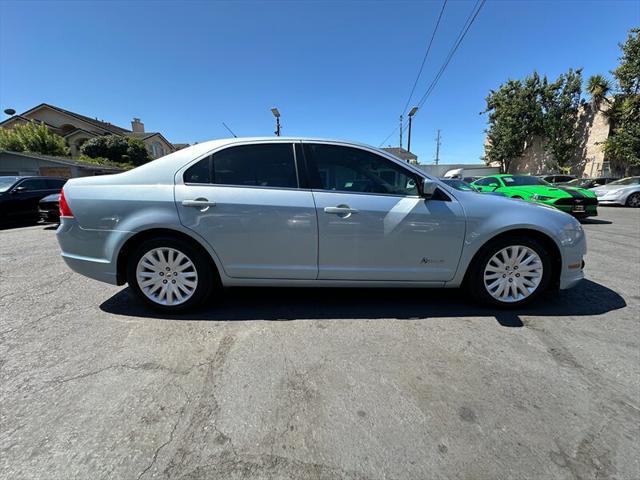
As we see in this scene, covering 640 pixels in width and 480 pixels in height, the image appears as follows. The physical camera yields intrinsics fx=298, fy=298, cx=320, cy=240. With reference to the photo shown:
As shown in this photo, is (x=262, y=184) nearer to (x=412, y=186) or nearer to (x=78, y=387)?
(x=412, y=186)

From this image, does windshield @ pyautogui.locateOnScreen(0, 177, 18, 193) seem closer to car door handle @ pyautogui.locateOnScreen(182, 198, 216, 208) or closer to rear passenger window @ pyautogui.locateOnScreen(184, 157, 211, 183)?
rear passenger window @ pyautogui.locateOnScreen(184, 157, 211, 183)

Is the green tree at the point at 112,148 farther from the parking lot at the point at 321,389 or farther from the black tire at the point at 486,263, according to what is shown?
the black tire at the point at 486,263

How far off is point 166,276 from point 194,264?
0.30 meters

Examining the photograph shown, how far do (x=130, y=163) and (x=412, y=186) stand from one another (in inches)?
1386

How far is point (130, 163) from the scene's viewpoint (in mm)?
30609

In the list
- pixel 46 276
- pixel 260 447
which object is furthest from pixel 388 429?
pixel 46 276

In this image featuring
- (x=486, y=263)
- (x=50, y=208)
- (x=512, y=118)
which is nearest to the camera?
(x=486, y=263)

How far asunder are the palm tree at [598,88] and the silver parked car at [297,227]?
28.9 meters

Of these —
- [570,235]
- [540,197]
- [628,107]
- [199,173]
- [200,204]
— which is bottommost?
[570,235]

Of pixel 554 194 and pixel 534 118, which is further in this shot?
pixel 534 118

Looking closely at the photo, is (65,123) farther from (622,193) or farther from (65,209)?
(622,193)

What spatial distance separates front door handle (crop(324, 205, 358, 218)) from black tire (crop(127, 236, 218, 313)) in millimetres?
1248

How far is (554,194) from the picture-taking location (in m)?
8.38

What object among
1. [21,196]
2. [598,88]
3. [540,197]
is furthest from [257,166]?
[598,88]
